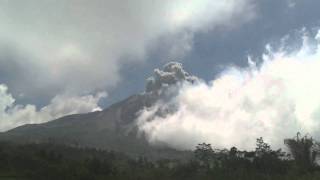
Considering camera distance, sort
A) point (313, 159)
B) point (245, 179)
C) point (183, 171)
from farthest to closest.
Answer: point (183, 171) < point (313, 159) < point (245, 179)

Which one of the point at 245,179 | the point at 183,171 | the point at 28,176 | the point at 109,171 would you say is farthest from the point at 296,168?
the point at 28,176

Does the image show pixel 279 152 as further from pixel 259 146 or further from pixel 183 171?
pixel 183 171

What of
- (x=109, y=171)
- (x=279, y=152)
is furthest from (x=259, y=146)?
(x=109, y=171)

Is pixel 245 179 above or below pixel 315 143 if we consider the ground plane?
below

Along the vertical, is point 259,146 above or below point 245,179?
above

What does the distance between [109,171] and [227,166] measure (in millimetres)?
41255

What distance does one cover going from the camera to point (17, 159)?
Answer: 191625 mm

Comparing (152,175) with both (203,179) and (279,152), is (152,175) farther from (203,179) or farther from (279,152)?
(279,152)

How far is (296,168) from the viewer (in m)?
158

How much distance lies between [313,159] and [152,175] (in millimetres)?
54722

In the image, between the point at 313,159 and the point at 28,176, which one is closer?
the point at 28,176

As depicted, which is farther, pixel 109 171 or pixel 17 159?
pixel 17 159

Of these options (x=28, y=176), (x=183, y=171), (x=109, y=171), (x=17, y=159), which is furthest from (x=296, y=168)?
(x=17, y=159)

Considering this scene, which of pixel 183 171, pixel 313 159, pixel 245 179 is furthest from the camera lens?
pixel 183 171
